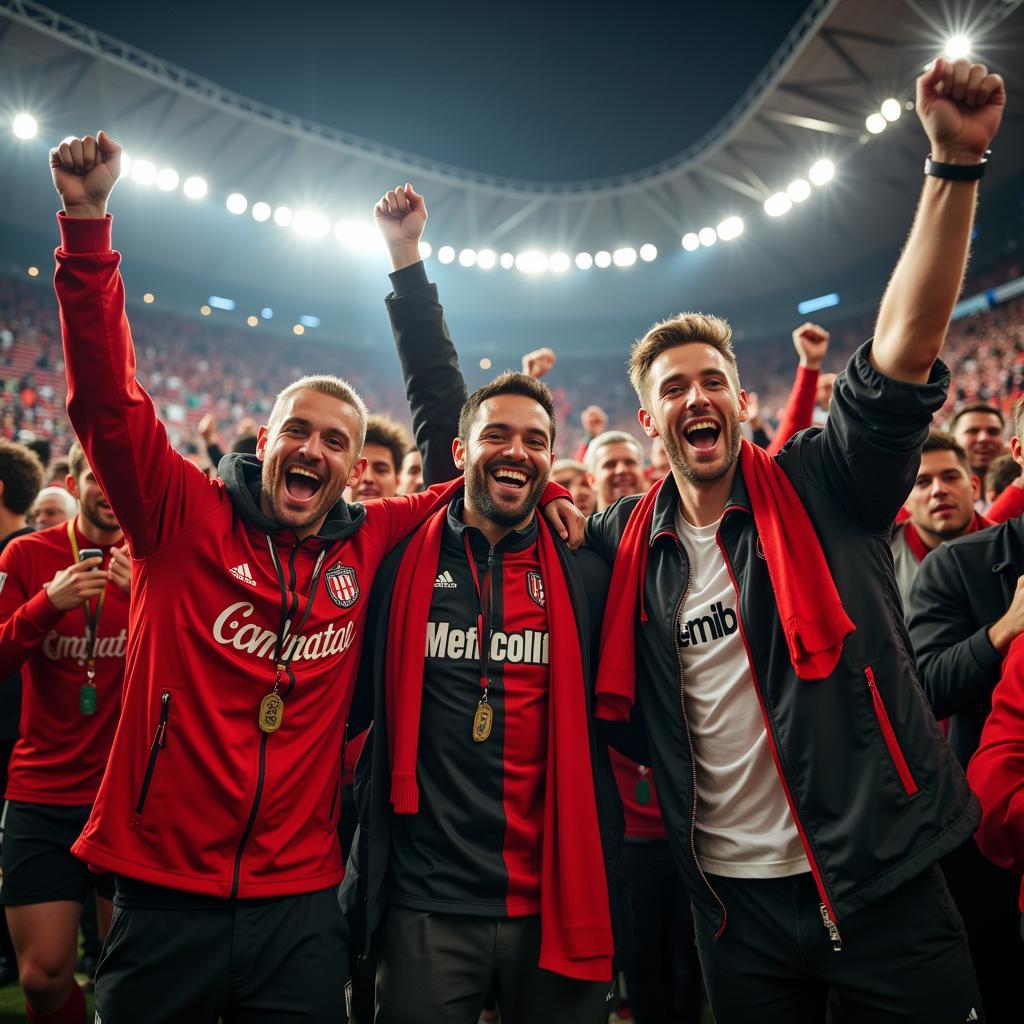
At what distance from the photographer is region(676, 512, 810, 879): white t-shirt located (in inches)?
72.1

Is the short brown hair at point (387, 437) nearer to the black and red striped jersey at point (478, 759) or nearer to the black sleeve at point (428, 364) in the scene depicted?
the black sleeve at point (428, 364)

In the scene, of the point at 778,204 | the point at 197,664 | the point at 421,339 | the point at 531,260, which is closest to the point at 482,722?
the point at 197,664

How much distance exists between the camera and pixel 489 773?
2.01 metres

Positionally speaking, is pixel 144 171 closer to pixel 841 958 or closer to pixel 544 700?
pixel 544 700

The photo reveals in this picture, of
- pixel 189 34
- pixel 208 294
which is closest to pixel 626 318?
pixel 208 294

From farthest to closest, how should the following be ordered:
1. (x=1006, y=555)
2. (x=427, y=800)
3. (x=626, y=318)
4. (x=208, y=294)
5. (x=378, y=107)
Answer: (x=626, y=318) < (x=208, y=294) < (x=378, y=107) < (x=1006, y=555) < (x=427, y=800)

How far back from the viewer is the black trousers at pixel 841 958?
1.62 metres

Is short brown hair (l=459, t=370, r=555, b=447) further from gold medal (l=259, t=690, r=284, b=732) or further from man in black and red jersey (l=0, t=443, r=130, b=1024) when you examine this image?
man in black and red jersey (l=0, t=443, r=130, b=1024)

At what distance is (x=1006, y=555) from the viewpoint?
2.35m

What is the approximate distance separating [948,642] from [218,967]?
243 cm

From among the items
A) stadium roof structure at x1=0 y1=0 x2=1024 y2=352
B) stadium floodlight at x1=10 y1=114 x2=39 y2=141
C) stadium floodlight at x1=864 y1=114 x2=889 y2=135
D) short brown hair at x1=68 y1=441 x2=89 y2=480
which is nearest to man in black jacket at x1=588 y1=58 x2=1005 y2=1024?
short brown hair at x1=68 y1=441 x2=89 y2=480

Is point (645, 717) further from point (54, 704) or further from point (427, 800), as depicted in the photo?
point (54, 704)

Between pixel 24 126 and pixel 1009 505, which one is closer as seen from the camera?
pixel 1009 505

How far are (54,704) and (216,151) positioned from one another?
60.2ft
